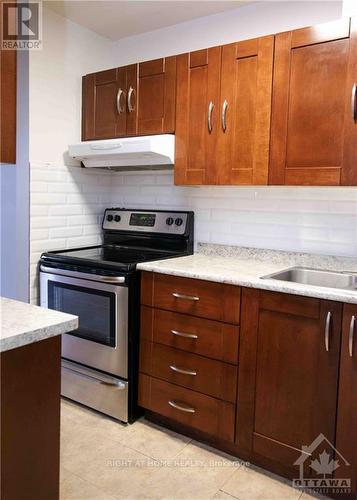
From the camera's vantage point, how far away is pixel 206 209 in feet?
8.46

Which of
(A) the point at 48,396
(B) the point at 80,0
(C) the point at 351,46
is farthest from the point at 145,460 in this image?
(B) the point at 80,0

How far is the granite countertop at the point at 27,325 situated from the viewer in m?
0.93

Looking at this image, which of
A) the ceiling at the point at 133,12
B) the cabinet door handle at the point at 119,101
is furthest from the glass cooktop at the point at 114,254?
the ceiling at the point at 133,12

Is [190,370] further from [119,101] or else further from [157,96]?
[119,101]

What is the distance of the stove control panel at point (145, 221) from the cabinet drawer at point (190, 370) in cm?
82

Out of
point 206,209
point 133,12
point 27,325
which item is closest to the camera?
point 27,325

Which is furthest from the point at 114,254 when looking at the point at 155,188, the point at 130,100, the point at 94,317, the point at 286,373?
the point at 286,373

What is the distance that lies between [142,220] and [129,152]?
0.57m

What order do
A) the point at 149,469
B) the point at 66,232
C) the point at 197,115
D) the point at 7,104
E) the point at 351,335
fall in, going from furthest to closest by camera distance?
the point at 66,232 → the point at 197,115 → the point at 149,469 → the point at 351,335 → the point at 7,104

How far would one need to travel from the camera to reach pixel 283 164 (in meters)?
1.96

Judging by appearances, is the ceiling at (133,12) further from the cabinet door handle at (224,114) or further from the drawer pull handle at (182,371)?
the drawer pull handle at (182,371)

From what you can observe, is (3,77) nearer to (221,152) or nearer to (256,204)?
(221,152)

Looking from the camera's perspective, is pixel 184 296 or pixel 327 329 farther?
pixel 184 296

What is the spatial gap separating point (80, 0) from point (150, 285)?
1721 millimetres
